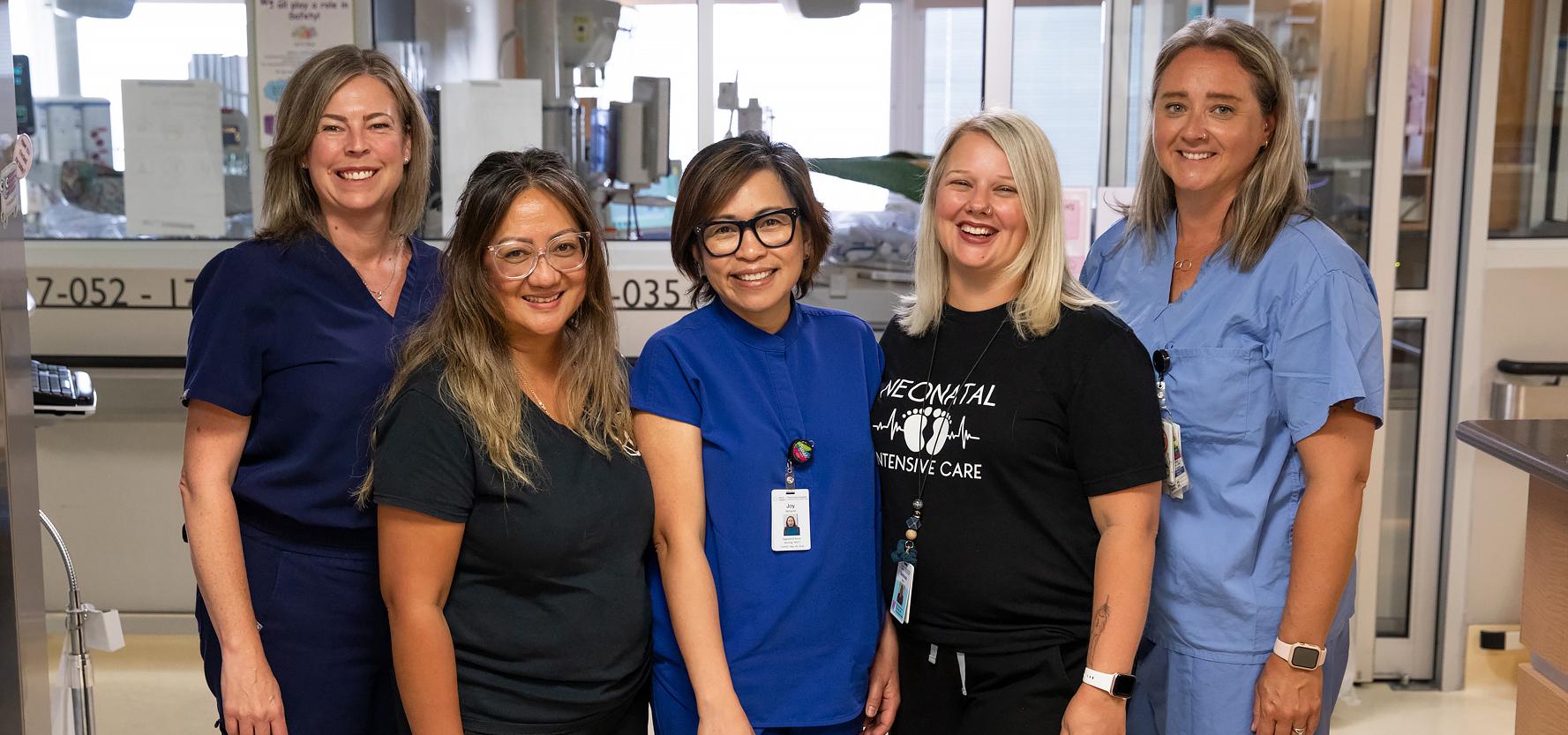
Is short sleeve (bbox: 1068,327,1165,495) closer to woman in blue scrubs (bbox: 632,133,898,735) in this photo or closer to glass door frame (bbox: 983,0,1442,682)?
woman in blue scrubs (bbox: 632,133,898,735)

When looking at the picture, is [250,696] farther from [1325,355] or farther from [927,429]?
[1325,355]

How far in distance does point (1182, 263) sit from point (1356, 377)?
12.0 inches

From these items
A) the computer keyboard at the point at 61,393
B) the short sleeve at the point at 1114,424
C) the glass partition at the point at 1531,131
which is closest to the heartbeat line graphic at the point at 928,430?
the short sleeve at the point at 1114,424

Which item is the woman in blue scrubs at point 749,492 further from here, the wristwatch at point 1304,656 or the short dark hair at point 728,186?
the wristwatch at point 1304,656

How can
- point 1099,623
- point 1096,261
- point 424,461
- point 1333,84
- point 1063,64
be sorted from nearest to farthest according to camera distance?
1. point 424,461
2. point 1099,623
3. point 1096,261
4. point 1333,84
5. point 1063,64

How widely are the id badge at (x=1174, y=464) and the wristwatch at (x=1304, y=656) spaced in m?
0.25

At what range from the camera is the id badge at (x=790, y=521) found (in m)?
1.54

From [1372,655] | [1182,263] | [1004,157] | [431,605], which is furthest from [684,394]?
[1372,655]

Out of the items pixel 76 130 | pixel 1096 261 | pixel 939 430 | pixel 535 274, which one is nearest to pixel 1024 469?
pixel 939 430

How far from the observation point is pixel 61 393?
1959 millimetres

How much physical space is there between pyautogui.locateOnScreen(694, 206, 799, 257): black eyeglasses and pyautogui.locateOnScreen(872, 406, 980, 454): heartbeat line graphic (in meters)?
0.29

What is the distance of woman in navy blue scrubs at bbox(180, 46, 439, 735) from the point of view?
1628mm

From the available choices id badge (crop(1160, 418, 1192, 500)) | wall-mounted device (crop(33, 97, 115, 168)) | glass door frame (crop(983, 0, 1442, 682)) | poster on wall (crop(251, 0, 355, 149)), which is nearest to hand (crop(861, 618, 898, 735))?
id badge (crop(1160, 418, 1192, 500))

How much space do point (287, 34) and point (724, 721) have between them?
290cm
